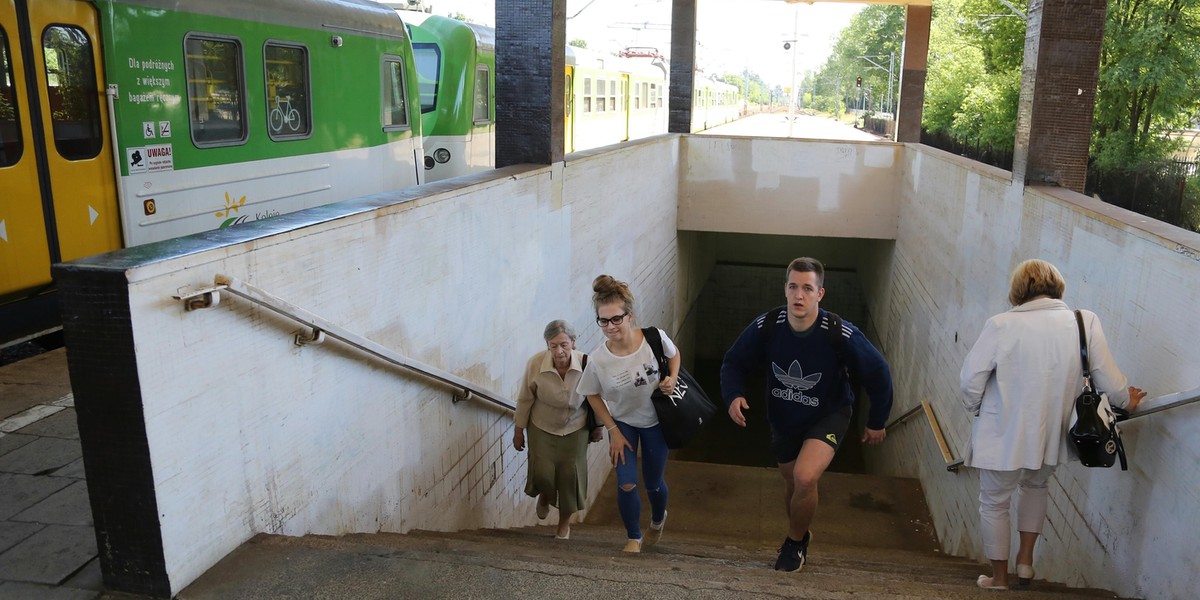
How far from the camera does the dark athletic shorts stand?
4613mm

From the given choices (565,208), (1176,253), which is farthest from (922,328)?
(1176,253)

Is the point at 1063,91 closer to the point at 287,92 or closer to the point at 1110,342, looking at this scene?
the point at 1110,342

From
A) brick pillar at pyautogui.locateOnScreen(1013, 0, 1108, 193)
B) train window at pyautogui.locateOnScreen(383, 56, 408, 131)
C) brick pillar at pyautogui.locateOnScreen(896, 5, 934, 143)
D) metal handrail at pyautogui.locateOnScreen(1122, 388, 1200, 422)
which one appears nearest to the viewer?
metal handrail at pyautogui.locateOnScreen(1122, 388, 1200, 422)

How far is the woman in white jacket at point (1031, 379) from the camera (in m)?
4.12

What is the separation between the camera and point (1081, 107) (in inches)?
287

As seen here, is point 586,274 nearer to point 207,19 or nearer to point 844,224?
point 207,19

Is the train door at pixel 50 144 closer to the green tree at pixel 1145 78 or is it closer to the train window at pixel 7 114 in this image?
the train window at pixel 7 114

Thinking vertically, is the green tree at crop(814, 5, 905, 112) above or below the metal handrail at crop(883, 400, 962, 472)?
above

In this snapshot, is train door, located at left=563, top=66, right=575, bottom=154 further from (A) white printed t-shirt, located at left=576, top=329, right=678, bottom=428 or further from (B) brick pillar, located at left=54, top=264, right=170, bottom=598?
(B) brick pillar, located at left=54, top=264, right=170, bottom=598

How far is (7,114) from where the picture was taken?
5.94m

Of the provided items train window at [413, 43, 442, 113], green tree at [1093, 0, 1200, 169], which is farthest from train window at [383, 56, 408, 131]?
green tree at [1093, 0, 1200, 169]

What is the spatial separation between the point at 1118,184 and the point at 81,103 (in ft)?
51.4

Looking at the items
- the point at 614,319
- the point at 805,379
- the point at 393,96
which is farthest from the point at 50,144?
the point at 805,379

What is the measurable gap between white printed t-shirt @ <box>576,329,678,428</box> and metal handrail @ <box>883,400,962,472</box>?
11.5 feet
